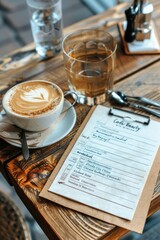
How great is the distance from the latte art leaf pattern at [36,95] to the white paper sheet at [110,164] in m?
0.12

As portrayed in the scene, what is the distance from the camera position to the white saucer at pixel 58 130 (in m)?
0.80

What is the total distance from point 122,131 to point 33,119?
0.20m

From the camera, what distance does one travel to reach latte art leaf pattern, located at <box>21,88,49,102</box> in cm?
83

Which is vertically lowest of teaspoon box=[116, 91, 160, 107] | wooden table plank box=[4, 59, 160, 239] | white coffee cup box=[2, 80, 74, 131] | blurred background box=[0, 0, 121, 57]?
blurred background box=[0, 0, 121, 57]

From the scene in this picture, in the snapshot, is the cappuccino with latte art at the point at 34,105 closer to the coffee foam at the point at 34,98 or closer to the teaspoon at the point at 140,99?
the coffee foam at the point at 34,98

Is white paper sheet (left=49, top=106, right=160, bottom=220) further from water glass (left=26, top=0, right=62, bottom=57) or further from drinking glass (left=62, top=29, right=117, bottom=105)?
water glass (left=26, top=0, right=62, bottom=57)

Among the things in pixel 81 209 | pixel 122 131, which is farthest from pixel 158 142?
pixel 81 209

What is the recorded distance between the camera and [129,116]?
85 centimetres

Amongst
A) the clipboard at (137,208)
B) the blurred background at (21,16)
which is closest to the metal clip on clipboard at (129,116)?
the clipboard at (137,208)

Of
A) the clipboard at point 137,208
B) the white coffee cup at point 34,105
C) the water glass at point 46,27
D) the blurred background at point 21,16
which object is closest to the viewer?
the clipboard at point 137,208

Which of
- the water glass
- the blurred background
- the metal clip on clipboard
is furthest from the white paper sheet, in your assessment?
the blurred background

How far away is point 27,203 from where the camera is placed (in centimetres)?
73

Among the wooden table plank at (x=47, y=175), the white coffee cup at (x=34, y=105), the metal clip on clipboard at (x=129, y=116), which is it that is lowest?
the wooden table plank at (x=47, y=175)

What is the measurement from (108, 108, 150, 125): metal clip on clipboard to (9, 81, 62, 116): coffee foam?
0.43 feet
